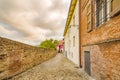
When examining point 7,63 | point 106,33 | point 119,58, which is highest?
point 106,33

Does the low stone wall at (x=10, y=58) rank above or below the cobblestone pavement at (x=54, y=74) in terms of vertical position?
above

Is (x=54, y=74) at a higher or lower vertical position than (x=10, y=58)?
lower

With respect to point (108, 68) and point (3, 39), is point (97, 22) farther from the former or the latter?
point (3, 39)

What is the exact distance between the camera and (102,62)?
461 cm

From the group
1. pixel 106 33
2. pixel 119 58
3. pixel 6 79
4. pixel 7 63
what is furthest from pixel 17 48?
pixel 119 58

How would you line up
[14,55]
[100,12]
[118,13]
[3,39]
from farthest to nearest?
1. [14,55]
2. [3,39]
3. [100,12]
4. [118,13]

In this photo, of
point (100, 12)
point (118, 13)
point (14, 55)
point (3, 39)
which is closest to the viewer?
point (118, 13)

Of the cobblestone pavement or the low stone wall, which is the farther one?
the cobblestone pavement

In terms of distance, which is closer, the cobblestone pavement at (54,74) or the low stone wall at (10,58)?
the low stone wall at (10,58)

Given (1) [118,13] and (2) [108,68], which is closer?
(1) [118,13]

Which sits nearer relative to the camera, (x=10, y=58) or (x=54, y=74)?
(x=10, y=58)

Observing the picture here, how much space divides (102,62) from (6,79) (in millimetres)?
4246

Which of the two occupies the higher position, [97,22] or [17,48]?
[97,22]

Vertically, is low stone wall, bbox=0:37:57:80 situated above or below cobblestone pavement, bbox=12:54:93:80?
above
